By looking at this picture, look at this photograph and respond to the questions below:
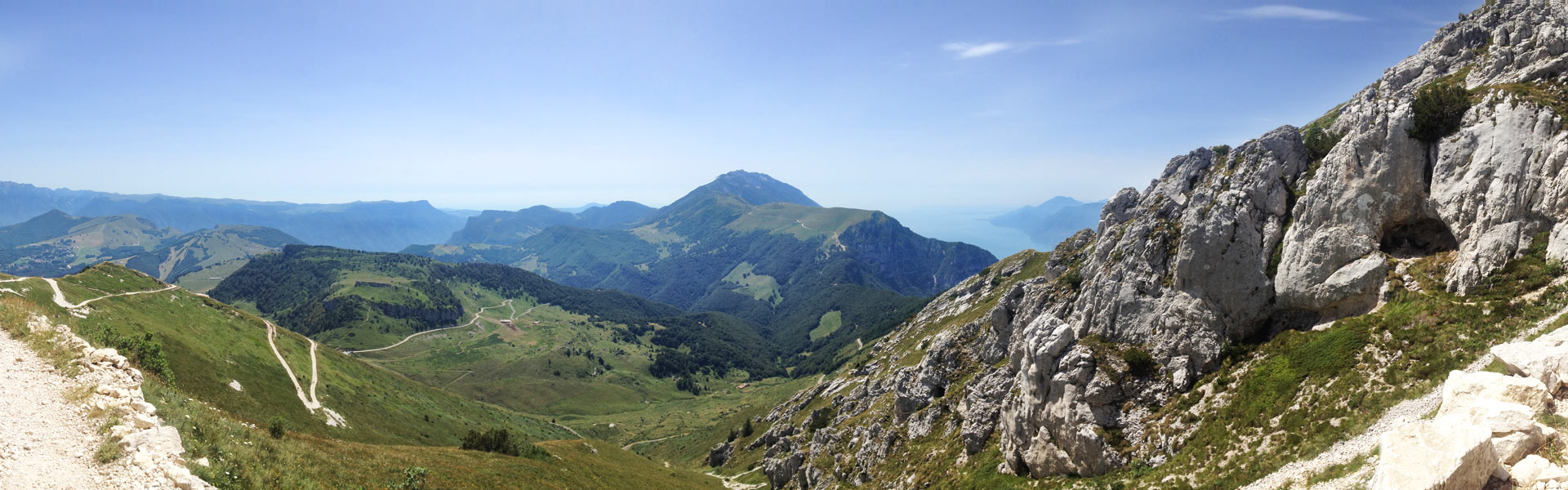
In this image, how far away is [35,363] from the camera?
88.4 feet

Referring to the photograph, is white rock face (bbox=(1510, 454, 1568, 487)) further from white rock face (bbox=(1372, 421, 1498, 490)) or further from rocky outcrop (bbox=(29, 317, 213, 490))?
rocky outcrop (bbox=(29, 317, 213, 490))

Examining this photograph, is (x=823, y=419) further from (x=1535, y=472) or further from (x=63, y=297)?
(x=63, y=297)

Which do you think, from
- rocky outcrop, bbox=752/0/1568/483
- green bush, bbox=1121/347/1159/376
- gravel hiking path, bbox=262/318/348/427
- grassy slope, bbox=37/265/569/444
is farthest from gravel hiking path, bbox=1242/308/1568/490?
gravel hiking path, bbox=262/318/348/427

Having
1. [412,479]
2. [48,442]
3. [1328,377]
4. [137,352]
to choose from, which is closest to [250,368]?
[137,352]

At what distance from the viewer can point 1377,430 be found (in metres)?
27.9

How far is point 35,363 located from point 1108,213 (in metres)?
117

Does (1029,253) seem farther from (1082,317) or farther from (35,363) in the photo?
(35,363)

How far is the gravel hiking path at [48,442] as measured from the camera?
19.9 m

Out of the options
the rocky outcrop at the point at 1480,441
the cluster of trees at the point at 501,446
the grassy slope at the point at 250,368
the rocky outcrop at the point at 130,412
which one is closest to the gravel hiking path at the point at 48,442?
the rocky outcrop at the point at 130,412

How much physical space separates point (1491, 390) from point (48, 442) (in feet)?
166

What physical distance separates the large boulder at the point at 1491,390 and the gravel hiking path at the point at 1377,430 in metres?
8.75

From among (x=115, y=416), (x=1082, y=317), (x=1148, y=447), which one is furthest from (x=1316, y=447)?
(x=115, y=416)

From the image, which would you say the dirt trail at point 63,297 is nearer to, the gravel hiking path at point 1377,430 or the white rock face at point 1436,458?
the white rock face at point 1436,458

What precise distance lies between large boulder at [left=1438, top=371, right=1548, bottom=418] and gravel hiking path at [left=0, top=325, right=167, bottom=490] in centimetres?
4524
